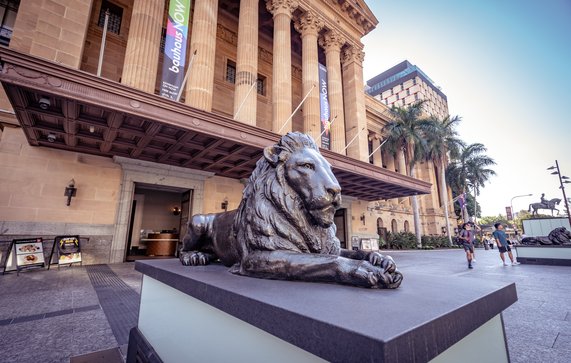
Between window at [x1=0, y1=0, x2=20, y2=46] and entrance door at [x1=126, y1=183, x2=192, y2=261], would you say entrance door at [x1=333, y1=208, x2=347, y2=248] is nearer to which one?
entrance door at [x1=126, y1=183, x2=192, y2=261]

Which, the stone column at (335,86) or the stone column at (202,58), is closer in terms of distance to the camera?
the stone column at (202,58)

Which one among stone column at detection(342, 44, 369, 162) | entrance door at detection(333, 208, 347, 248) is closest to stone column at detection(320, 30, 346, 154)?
stone column at detection(342, 44, 369, 162)

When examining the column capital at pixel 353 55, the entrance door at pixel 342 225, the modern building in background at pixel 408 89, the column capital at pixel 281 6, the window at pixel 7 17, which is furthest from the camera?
the modern building in background at pixel 408 89

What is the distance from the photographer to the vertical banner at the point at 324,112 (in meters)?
14.5

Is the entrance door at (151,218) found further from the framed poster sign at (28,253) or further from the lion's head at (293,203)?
the lion's head at (293,203)

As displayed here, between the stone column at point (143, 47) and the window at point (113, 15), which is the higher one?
the window at point (113, 15)

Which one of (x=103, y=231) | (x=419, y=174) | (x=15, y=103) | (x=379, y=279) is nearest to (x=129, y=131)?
(x=15, y=103)

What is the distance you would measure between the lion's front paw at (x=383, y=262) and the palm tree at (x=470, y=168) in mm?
40768

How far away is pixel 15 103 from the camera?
20.1 feet

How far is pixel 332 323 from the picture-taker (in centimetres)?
67

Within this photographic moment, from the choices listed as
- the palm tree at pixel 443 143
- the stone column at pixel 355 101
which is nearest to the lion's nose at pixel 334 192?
the stone column at pixel 355 101

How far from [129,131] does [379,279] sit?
8.65 meters

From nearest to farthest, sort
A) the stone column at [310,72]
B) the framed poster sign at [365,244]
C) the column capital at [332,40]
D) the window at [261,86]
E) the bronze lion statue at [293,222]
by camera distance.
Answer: the bronze lion statue at [293,222] → the stone column at [310,72] → the framed poster sign at [365,244] → the window at [261,86] → the column capital at [332,40]

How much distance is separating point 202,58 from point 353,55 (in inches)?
491
